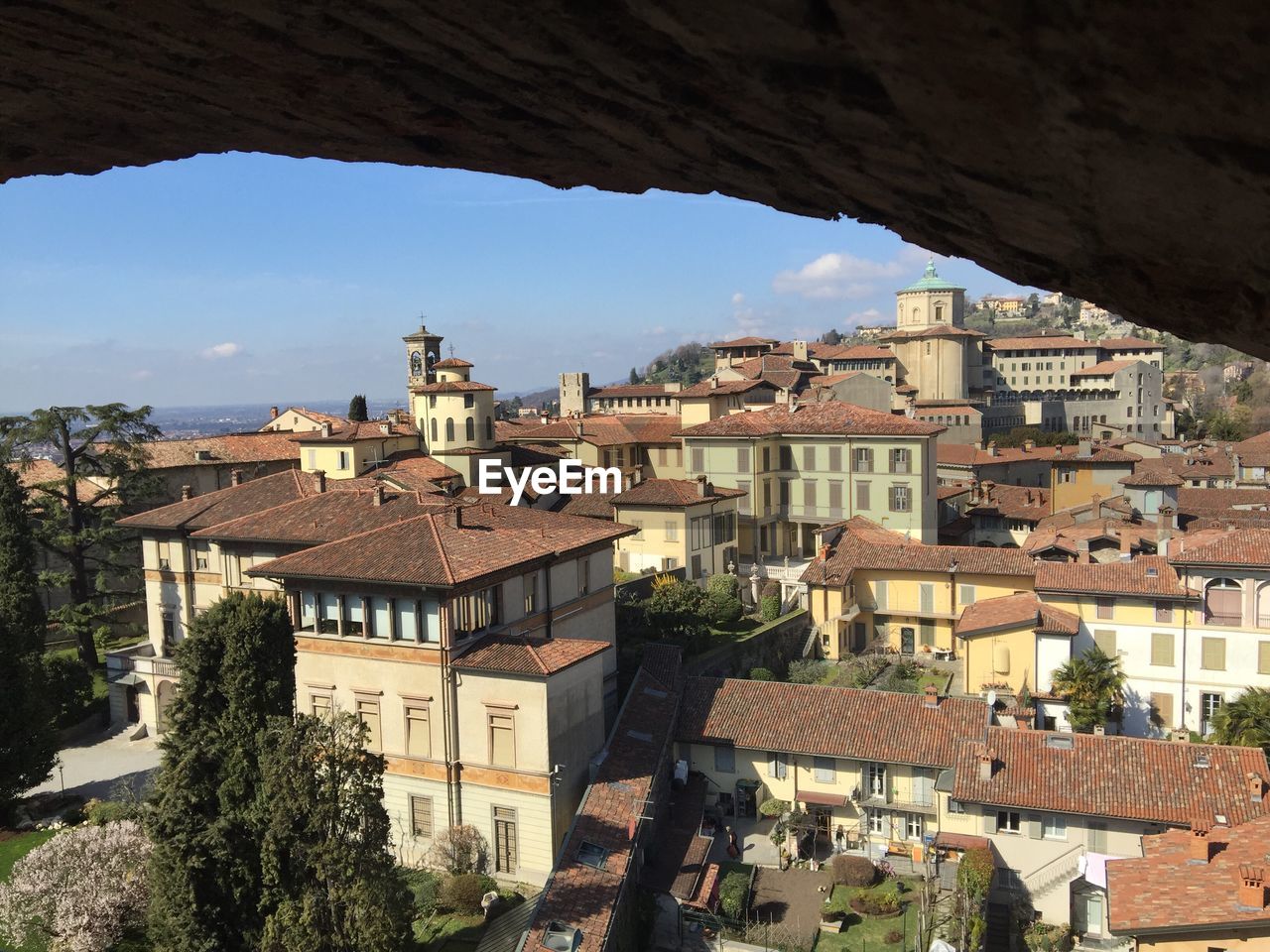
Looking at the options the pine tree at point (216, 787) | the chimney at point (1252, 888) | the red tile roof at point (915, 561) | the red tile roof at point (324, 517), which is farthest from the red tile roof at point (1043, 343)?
the pine tree at point (216, 787)

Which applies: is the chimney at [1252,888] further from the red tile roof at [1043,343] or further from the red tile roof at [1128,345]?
the red tile roof at [1128,345]

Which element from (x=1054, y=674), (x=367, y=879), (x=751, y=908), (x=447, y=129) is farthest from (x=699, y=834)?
(x=447, y=129)

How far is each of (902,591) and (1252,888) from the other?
851 inches

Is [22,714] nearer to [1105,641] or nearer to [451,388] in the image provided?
[451,388]

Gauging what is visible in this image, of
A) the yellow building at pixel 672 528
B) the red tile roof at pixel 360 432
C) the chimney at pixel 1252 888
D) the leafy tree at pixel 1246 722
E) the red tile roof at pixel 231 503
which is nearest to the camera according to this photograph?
the chimney at pixel 1252 888

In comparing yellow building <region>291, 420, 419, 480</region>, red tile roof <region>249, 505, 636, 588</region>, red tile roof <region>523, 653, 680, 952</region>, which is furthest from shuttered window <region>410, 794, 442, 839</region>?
yellow building <region>291, 420, 419, 480</region>

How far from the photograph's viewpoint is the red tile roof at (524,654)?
24281 mm

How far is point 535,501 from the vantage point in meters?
48.2

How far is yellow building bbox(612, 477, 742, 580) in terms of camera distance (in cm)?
4444

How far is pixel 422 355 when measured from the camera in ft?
207

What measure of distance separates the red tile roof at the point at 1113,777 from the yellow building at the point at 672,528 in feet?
63.7

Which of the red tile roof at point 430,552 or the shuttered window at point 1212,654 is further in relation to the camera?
the shuttered window at point 1212,654

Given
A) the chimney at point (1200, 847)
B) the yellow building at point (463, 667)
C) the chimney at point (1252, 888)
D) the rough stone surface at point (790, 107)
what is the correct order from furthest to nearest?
1. the yellow building at point (463, 667)
2. the chimney at point (1200, 847)
3. the chimney at point (1252, 888)
4. the rough stone surface at point (790, 107)

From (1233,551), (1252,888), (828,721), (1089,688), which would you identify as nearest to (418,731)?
(828,721)
